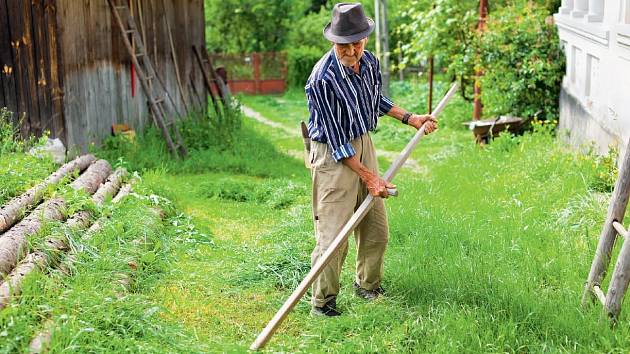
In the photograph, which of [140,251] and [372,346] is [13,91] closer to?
[140,251]

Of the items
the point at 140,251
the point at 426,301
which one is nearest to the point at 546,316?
the point at 426,301

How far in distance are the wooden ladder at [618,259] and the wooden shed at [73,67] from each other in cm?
694

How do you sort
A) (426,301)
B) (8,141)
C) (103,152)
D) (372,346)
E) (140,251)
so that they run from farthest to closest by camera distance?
(103,152), (8,141), (140,251), (426,301), (372,346)

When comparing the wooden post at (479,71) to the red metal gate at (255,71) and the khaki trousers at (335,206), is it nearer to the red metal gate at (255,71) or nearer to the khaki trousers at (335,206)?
the khaki trousers at (335,206)

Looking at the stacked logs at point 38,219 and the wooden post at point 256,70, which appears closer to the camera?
the stacked logs at point 38,219

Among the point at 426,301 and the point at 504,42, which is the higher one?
the point at 504,42

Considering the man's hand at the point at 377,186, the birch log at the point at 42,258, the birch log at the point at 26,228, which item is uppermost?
the man's hand at the point at 377,186

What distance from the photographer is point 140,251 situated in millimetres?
7070

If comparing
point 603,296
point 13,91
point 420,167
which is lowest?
point 420,167

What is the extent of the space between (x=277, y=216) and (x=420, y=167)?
4.18m

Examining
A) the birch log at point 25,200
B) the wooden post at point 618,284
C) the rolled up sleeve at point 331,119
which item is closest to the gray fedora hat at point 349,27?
the rolled up sleeve at point 331,119

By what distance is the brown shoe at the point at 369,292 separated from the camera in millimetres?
6304

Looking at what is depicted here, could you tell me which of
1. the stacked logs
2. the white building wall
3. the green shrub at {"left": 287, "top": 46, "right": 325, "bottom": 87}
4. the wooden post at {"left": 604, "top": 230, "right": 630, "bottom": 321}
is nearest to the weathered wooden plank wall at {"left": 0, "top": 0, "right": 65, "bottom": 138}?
the stacked logs

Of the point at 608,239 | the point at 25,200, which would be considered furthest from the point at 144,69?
the point at 608,239
